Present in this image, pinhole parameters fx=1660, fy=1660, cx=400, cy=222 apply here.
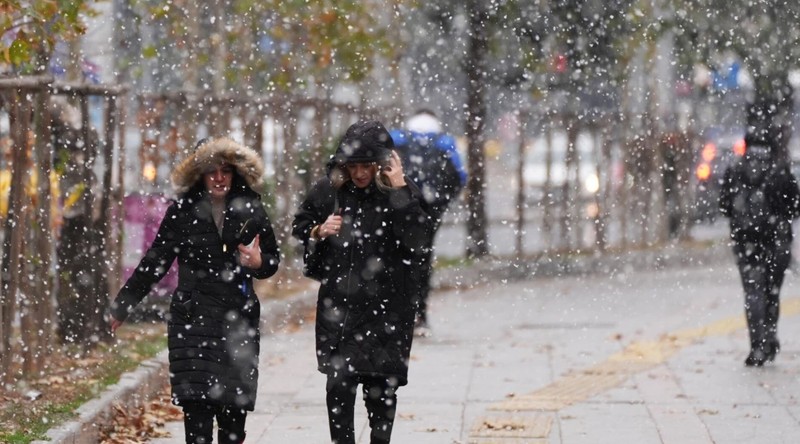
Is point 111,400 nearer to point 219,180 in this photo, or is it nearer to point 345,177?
point 219,180

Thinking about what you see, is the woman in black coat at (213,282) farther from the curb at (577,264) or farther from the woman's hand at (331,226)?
the curb at (577,264)

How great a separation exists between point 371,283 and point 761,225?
194 inches

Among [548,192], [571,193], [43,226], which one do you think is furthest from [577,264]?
[43,226]

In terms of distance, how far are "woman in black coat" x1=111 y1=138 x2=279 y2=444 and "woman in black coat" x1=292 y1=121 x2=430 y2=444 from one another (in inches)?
12.5

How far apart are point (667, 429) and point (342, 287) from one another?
7.90ft

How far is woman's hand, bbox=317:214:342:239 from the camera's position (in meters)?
7.46

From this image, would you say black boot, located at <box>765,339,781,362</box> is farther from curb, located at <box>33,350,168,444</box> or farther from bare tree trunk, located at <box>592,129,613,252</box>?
bare tree trunk, located at <box>592,129,613,252</box>

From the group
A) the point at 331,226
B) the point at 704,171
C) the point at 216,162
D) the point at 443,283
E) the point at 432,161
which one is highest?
the point at 216,162

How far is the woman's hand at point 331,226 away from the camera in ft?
24.5

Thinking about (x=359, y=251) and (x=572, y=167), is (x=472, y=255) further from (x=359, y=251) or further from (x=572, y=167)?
(x=359, y=251)

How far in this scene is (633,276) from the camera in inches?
790

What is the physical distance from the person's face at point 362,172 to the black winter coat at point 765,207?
Answer: 475 cm

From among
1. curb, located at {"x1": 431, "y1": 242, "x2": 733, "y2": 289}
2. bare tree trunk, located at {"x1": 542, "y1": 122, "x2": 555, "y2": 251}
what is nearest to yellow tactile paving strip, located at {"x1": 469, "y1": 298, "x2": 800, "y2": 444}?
curb, located at {"x1": 431, "y1": 242, "x2": 733, "y2": 289}

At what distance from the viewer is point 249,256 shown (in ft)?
24.0
